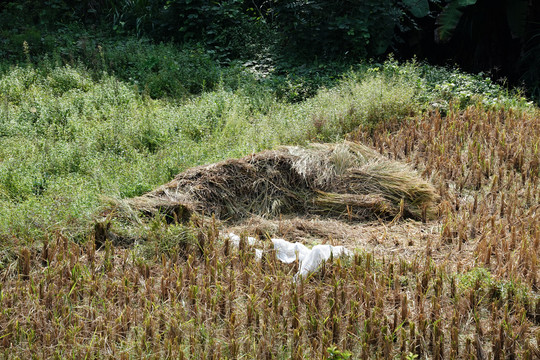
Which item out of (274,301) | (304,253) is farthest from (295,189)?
(274,301)

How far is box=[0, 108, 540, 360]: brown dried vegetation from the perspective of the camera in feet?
11.7

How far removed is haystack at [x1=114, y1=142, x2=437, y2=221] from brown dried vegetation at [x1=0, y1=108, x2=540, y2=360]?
0.54m

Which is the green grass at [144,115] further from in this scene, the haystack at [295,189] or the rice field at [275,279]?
the haystack at [295,189]

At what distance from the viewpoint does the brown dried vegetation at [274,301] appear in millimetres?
3572

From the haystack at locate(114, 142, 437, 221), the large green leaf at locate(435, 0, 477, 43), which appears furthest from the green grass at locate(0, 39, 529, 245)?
the large green leaf at locate(435, 0, 477, 43)

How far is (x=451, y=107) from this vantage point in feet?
28.6

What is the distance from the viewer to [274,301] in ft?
13.0

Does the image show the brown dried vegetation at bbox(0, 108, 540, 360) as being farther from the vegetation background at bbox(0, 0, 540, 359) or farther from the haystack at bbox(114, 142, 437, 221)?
the haystack at bbox(114, 142, 437, 221)

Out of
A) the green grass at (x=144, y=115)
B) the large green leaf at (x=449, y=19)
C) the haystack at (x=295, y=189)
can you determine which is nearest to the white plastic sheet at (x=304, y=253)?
the haystack at (x=295, y=189)

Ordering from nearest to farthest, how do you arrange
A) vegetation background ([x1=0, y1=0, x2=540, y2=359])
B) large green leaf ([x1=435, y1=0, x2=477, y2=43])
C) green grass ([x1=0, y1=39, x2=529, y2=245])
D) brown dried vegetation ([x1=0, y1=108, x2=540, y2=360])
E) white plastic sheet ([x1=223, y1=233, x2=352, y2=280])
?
1. brown dried vegetation ([x1=0, y1=108, x2=540, y2=360])
2. vegetation background ([x1=0, y1=0, x2=540, y2=359])
3. white plastic sheet ([x1=223, y1=233, x2=352, y2=280])
4. green grass ([x1=0, y1=39, x2=529, y2=245])
5. large green leaf ([x1=435, y1=0, x2=477, y2=43])

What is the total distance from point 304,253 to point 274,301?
2.65 ft

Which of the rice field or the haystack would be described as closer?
the rice field

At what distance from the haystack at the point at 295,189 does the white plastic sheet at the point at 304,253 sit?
92cm

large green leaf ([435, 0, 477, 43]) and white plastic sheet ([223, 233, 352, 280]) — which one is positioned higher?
large green leaf ([435, 0, 477, 43])
